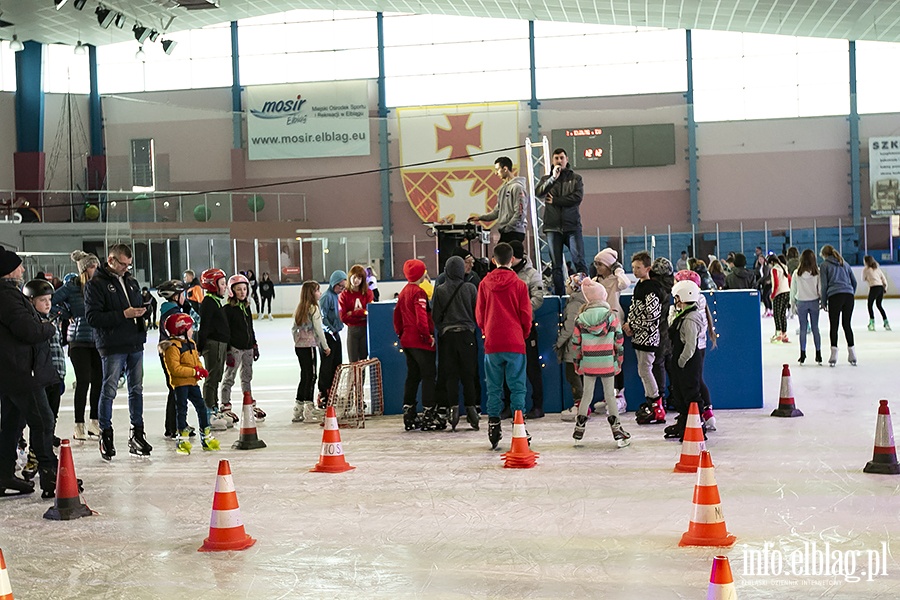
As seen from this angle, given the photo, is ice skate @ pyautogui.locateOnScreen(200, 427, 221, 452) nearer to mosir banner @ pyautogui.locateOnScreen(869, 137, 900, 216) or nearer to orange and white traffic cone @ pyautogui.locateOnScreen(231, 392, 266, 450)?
orange and white traffic cone @ pyautogui.locateOnScreen(231, 392, 266, 450)

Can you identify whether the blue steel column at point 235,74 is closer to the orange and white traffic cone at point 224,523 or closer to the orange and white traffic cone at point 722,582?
the orange and white traffic cone at point 224,523

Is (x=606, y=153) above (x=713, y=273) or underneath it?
above

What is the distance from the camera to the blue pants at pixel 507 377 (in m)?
8.11

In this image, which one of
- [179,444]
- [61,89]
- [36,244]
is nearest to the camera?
[179,444]

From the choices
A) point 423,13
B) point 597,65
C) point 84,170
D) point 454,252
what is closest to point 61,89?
point 84,170

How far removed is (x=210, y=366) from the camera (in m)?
9.90

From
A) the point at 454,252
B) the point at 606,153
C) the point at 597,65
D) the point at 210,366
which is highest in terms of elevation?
the point at 597,65

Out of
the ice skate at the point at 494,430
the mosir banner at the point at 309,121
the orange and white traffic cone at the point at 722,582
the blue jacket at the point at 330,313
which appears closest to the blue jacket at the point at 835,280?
the blue jacket at the point at 330,313

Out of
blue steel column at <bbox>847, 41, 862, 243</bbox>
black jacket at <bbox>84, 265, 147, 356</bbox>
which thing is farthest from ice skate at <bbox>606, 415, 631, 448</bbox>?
blue steel column at <bbox>847, 41, 862, 243</bbox>

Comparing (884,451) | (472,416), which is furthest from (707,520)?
(472,416)

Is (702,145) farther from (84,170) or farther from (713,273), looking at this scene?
(84,170)

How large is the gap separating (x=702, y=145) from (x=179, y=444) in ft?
82.8

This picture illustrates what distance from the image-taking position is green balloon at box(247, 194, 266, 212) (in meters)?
30.1

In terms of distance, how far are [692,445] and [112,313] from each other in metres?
4.55
